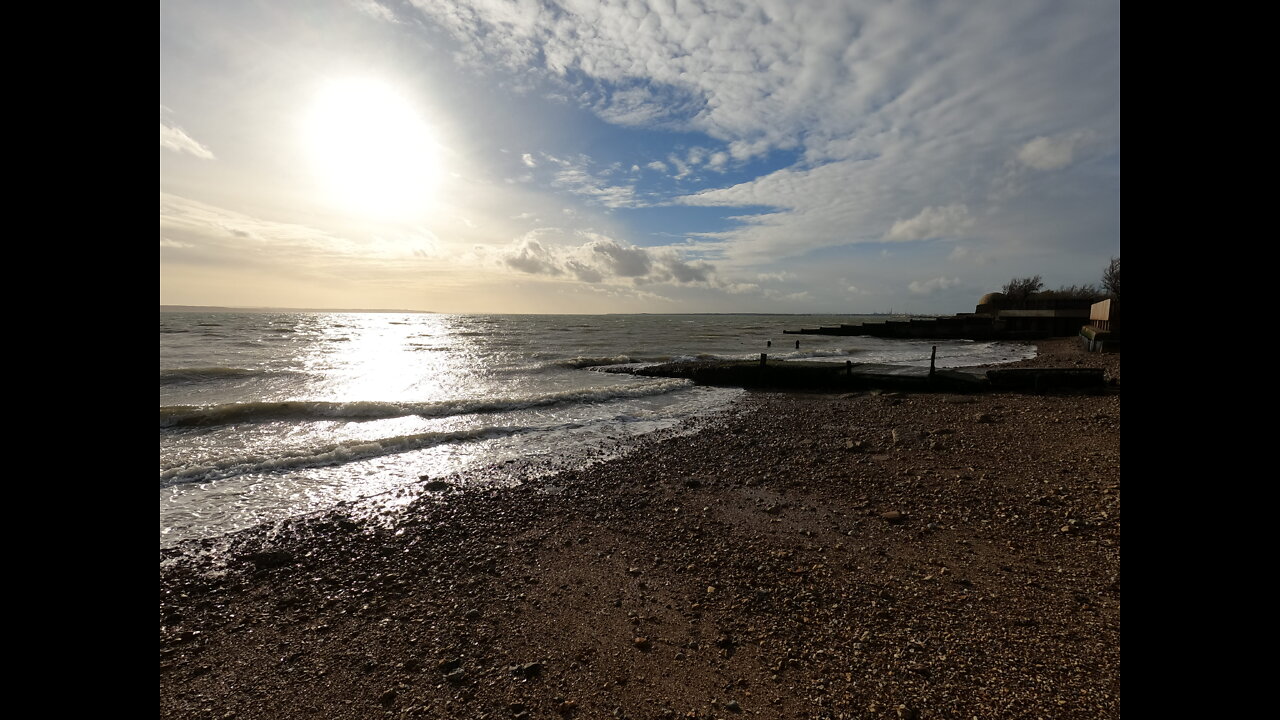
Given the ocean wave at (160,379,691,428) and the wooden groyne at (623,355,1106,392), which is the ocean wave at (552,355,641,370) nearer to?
the wooden groyne at (623,355,1106,392)

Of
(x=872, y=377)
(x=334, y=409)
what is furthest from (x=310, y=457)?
(x=872, y=377)

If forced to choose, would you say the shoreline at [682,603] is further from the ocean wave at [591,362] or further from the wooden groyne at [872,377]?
the ocean wave at [591,362]

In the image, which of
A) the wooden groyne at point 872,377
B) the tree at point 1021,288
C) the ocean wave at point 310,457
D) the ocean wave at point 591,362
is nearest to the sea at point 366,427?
the ocean wave at point 310,457

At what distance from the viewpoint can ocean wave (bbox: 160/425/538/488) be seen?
11.2 meters

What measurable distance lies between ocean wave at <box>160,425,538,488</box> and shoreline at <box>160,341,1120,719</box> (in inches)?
164

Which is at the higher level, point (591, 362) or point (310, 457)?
point (591, 362)

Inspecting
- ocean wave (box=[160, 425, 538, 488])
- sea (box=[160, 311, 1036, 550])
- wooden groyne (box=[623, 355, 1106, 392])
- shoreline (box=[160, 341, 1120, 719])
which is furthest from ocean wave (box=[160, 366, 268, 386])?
shoreline (box=[160, 341, 1120, 719])

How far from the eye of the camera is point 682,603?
597cm

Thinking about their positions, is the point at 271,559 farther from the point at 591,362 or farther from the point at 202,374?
the point at 591,362

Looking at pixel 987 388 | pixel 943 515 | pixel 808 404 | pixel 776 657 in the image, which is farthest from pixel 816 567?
pixel 987 388

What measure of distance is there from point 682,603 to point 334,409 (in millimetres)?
16528
